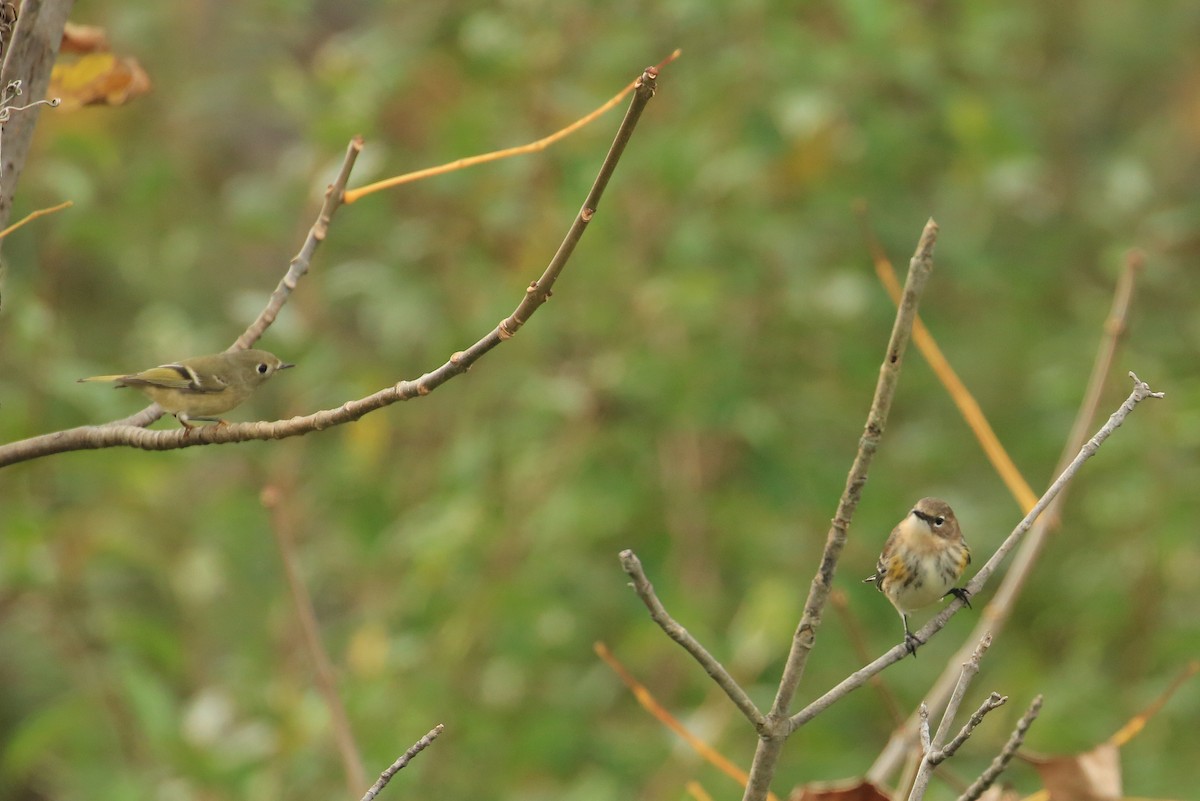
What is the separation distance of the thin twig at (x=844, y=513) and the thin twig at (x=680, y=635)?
1.2 inches

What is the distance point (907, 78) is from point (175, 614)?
407 centimetres

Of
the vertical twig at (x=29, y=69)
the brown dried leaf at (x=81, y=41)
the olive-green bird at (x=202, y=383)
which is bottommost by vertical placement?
the vertical twig at (x=29, y=69)

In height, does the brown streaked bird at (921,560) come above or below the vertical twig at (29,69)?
below

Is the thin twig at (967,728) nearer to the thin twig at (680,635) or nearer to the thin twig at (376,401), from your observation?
the thin twig at (680,635)

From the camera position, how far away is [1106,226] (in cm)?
597

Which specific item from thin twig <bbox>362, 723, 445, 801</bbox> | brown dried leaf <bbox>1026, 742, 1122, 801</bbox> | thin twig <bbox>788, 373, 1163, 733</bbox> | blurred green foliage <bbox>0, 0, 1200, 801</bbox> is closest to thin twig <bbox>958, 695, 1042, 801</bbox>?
thin twig <bbox>788, 373, 1163, 733</bbox>

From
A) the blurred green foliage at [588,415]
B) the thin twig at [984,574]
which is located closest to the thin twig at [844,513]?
the thin twig at [984,574]

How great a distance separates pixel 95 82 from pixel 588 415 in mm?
3287

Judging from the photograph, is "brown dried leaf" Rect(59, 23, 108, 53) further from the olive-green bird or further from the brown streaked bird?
the brown streaked bird

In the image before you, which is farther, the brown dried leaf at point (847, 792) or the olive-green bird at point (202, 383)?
the olive-green bird at point (202, 383)

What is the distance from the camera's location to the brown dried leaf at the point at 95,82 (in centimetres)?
198

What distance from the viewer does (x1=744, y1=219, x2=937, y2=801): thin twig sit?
1227mm

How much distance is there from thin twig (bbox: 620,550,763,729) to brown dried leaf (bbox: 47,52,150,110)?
4.04 feet

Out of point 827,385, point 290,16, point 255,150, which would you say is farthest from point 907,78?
point 255,150
